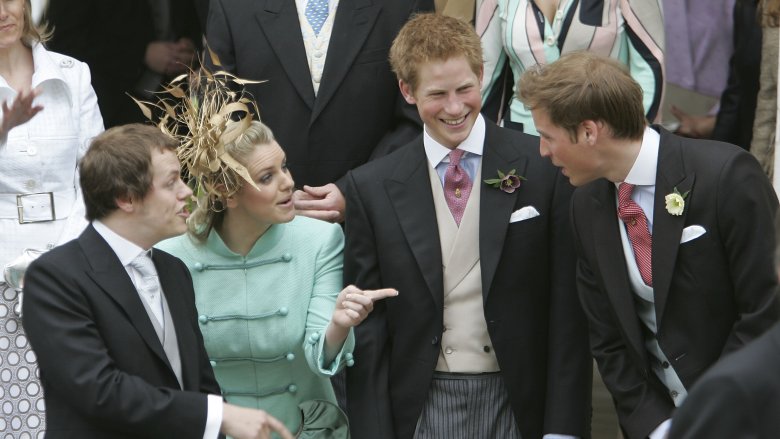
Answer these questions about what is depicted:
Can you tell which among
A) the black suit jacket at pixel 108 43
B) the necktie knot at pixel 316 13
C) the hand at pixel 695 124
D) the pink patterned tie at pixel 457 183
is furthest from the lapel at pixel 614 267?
the black suit jacket at pixel 108 43

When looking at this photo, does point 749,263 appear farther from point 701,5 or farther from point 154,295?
point 701,5

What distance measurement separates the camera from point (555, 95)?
4.46 m

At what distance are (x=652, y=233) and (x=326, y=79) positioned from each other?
1675 mm

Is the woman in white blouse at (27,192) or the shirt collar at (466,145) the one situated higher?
the shirt collar at (466,145)

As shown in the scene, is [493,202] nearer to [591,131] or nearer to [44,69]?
[591,131]

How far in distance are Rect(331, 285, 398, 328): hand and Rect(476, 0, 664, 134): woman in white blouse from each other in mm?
1481

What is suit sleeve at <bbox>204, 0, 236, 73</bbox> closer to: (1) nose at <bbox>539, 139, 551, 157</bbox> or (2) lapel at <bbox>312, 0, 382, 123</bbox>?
(2) lapel at <bbox>312, 0, 382, 123</bbox>

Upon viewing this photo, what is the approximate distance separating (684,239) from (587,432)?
87cm

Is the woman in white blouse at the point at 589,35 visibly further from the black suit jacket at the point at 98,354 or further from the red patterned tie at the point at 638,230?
the black suit jacket at the point at 98,354

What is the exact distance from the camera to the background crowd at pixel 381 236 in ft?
13.8

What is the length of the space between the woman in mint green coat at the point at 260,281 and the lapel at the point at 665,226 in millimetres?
1136

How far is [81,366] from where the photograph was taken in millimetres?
3973

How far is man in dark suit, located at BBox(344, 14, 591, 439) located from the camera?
4.72m

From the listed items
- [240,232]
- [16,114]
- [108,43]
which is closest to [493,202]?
[240,232]
